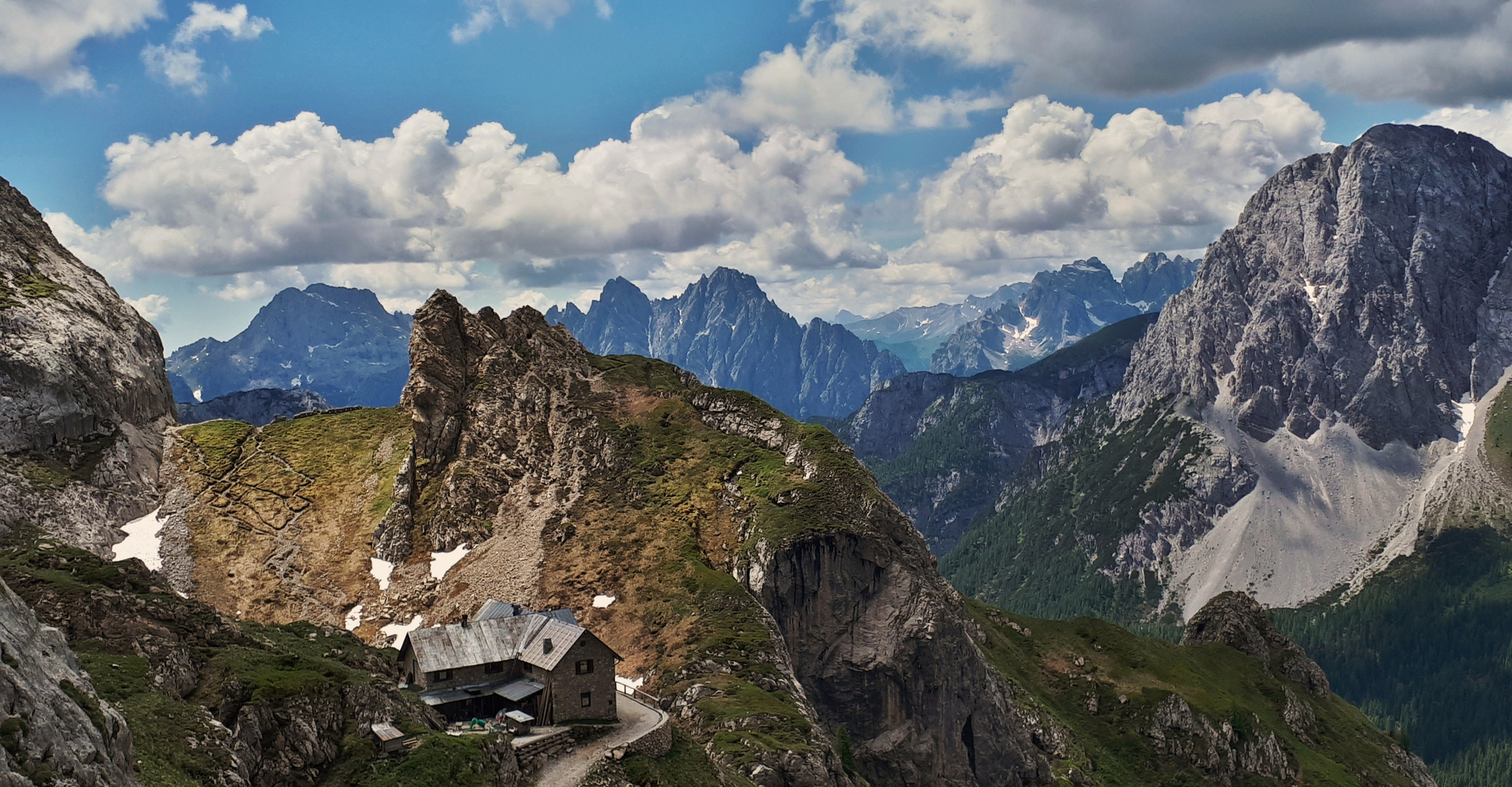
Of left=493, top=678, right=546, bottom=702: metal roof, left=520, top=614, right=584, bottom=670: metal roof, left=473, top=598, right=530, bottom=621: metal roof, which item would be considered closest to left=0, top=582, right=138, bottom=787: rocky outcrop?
left=493, top=678, right=546, bottom=702: metal roof

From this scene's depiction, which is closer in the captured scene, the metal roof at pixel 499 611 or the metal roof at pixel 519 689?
the metal roof at pixel 519 689

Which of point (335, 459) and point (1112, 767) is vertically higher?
point (335, 459)

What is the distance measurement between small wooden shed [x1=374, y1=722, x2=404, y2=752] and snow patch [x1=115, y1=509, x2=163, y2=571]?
276 ft

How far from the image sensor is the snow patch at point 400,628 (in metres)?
116

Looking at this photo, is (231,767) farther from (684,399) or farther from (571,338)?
(571,338)

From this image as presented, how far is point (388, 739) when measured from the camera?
183 ft

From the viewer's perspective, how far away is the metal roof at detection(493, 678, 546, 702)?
247 ft

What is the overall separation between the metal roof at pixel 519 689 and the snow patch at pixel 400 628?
42.8 m

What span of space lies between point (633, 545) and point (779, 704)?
38.1 metres

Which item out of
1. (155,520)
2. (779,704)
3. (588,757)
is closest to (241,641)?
(588,757)

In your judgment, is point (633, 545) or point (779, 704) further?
point (633, 545)

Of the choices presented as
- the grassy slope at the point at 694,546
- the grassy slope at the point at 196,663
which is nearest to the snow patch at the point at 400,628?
the grassy slope at the point at 694,546

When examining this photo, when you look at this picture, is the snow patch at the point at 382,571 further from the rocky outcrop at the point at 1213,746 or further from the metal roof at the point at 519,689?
the rocky outcrop at the point at 1213,746

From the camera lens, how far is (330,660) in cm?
6900
